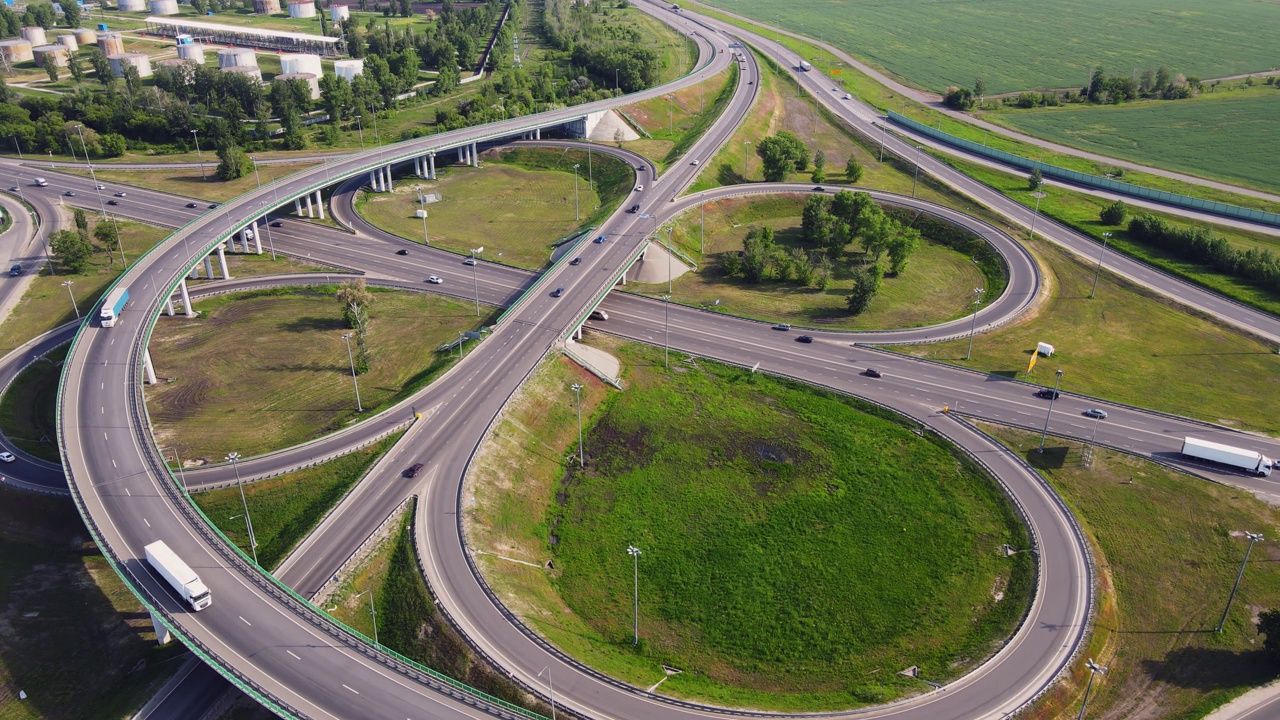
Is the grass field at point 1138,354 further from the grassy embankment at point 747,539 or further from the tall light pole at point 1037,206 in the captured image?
the grassy embankment at point 747,539

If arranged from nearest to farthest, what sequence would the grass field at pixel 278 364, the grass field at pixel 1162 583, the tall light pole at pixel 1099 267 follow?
the grass field at pixel 1162 583, the grass field at pixel 278 364, the tall light pole at pixel 1099 267

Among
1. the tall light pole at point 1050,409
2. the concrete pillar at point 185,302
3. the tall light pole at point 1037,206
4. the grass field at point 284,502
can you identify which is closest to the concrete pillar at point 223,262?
the concrete pillar at point 185,302

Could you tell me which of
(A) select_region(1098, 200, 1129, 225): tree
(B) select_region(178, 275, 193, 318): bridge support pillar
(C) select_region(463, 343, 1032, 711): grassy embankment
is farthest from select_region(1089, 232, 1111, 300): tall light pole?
(B) select_region(178, 275, 193, 318): bridge support pillar

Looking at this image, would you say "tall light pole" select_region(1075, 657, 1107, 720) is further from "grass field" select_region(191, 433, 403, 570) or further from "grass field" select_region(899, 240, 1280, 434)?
"grass field" select_region(191, 433, 403, 570)

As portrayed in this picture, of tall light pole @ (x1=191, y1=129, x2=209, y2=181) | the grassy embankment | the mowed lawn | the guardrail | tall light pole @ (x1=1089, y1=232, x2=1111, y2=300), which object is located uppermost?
tall light pole @ (x1=191, y1=129, x2=209, y2=181)

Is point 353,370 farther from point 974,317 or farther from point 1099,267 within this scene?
point 1099,267

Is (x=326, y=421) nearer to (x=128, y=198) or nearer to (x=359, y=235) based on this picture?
(x=359, y=235)
